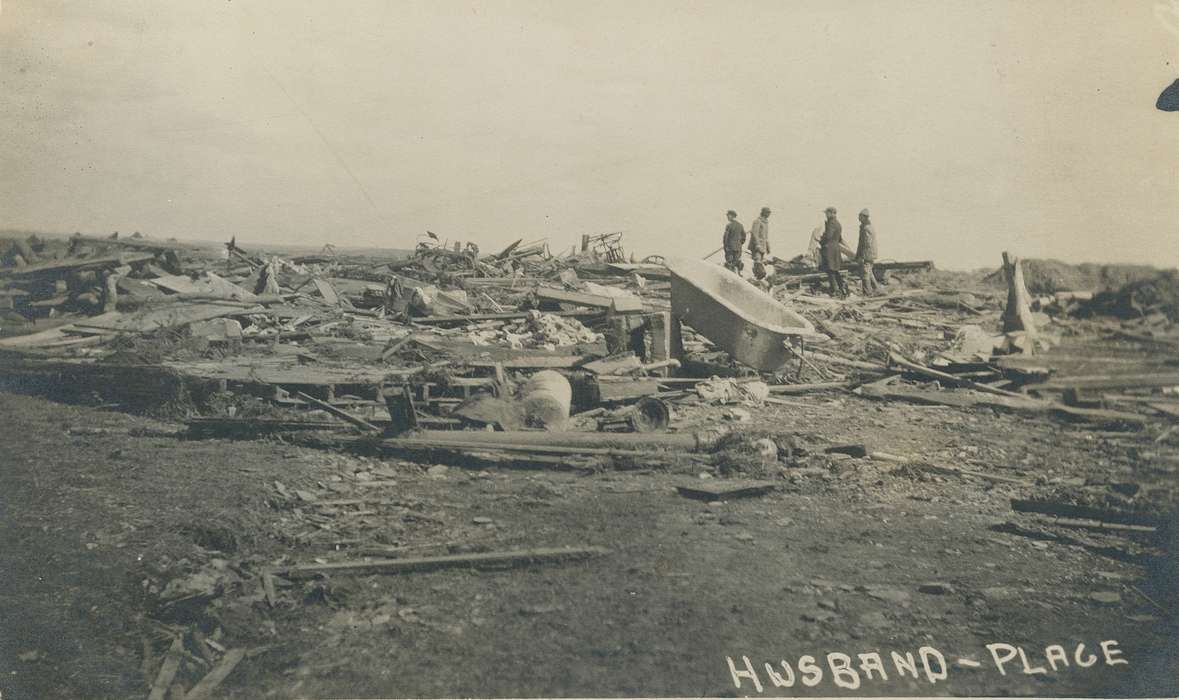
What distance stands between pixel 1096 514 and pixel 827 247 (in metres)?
6.14

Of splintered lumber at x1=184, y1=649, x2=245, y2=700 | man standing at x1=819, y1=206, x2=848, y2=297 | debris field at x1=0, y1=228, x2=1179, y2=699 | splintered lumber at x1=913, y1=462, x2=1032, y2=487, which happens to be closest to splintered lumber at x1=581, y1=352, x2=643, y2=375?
debris field at x1=0, y1=228, x2=1179, y2=699

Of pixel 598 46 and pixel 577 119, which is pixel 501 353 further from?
pixel 598 46

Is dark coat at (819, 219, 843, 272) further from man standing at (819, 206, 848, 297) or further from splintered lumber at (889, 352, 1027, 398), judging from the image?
splintered lumber at (889, 352, 1027, 398)

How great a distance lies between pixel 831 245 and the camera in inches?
374

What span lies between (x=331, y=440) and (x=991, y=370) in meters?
5.55

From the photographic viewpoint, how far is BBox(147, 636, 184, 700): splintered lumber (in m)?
3.01

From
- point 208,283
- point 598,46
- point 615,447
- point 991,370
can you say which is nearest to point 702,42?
point 598,46

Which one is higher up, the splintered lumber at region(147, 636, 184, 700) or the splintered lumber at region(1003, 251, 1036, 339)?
the splintered lumber at region(1003, 251, 1036, 339)

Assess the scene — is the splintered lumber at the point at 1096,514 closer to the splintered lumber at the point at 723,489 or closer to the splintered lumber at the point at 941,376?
the splintered lumber at the point at 723,489

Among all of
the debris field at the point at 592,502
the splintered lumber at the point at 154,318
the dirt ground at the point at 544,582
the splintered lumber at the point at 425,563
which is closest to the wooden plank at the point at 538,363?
the debris field at the point at 592,502

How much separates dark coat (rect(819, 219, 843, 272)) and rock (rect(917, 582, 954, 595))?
19.8 ft

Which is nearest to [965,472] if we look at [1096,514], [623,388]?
[1096,514]
